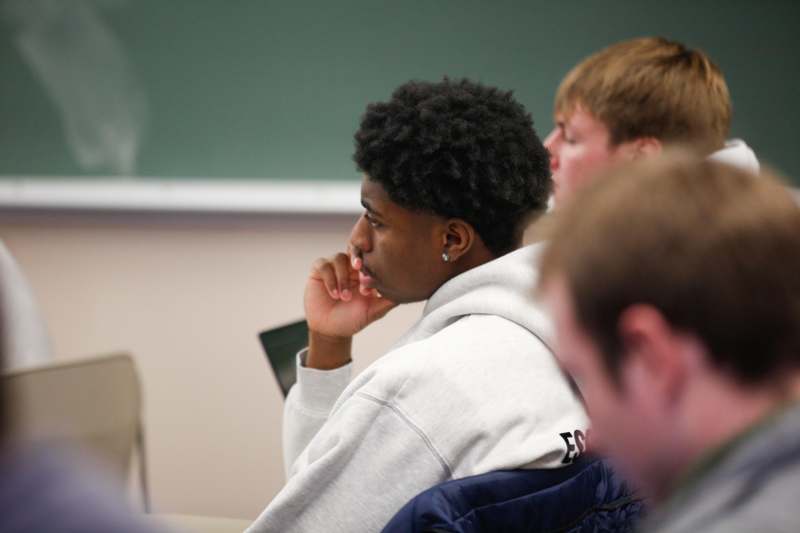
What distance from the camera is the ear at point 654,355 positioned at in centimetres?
65

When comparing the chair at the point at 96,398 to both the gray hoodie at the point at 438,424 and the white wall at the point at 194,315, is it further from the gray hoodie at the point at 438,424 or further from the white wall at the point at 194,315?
the white wall at the point at 194,315

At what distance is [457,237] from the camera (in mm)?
1451

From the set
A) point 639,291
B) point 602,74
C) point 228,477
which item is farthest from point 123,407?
point 228,477

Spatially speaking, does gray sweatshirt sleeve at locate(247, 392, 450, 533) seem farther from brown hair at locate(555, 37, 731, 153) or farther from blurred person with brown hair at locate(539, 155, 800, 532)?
brown hair at locate(555, 37, 731, 153)

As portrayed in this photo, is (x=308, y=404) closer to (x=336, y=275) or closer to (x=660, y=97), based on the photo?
(x=336, y=275)

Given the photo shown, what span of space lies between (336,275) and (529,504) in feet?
2.90

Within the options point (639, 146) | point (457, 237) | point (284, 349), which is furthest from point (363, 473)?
point (639, 146)

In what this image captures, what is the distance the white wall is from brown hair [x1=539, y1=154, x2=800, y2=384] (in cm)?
202

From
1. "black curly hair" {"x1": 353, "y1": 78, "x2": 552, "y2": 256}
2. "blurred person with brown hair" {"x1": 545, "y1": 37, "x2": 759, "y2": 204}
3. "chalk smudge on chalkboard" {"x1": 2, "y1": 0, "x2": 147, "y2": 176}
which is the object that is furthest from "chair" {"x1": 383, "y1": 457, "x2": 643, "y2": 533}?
"chalk smudge on chalkboard" {"x1": 2, "y1": 0, "x2": 147, "y2": 176}

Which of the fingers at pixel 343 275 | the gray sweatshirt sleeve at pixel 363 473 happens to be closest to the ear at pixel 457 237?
the gray sweatshirt sleeve at pixel 363 473

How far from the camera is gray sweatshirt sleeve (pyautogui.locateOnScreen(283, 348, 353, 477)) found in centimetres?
169

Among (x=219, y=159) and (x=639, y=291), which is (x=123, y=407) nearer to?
(x=639, y=291)

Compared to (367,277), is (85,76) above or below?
above

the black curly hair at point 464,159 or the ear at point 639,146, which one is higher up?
the ear at point 639,146
